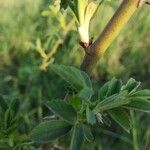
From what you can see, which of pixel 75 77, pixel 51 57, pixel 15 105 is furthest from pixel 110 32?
pixel 51 57

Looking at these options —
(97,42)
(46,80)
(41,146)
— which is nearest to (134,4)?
(97,42)

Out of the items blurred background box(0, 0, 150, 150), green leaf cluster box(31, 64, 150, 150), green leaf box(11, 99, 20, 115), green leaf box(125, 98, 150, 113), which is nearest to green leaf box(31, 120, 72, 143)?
green leaf cluster box(31, 64, 150, 150)

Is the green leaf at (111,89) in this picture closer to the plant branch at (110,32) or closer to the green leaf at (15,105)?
the plant branch at (110,32)

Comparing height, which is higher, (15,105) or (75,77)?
(75,77)

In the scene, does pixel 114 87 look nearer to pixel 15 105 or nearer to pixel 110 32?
pixel 110 32

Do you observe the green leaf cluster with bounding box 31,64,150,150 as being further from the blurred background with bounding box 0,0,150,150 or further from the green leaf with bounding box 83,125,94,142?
the blurred background with bounding box 0,0,150,150

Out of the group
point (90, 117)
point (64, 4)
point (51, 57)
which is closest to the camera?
point (90, 117)
